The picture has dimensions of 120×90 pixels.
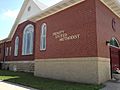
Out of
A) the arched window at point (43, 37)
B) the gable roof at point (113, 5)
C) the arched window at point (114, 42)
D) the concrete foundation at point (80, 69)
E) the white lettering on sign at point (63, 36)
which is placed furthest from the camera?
the arched window at point (43, 37)

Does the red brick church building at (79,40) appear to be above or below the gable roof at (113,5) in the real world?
below

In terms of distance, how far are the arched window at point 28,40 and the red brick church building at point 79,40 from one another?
3710mm

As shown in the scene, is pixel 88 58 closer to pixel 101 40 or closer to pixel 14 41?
pixel 101 40

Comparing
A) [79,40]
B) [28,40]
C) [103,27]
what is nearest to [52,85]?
[79,40]

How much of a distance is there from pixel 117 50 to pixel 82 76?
4.71 metres

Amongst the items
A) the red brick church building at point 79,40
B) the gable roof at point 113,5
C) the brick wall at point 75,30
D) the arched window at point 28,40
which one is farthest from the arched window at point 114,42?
the arched window at point 28,40

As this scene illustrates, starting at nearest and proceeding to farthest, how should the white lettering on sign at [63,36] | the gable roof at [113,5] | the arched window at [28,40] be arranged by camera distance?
the white lettering on sign at [63,36] → the gable roof at [113,5] → the arched window at [28,40]

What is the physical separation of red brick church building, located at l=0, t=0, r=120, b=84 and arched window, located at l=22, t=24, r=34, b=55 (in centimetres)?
371

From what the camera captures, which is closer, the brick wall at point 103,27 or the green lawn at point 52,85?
the green lawn at point 52,85

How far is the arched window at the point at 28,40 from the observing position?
2053 cm

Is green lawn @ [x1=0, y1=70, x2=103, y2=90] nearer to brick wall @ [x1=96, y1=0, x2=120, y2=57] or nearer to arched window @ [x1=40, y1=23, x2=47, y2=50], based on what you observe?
brick wall @ [x1=96, y1=0, x2=120, y2=57]

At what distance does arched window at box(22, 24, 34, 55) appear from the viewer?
67.4 feet

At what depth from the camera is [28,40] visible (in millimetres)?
21188

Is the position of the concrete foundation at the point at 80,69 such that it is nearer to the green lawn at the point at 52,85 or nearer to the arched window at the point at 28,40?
the green lawn at the point at 52,85
